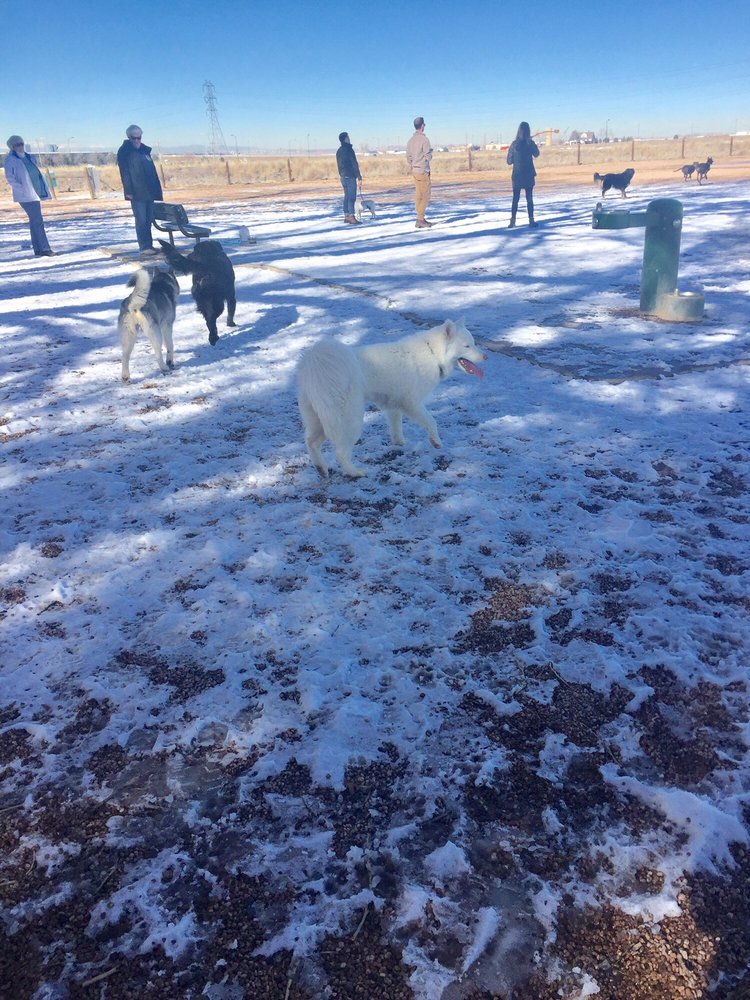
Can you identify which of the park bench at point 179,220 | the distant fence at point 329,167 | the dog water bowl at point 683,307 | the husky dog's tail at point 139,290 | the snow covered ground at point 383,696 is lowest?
the snow covered ground at point 383,696

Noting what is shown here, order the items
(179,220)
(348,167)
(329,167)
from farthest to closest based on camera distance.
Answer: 1. (329,167)
2. (348,167)
3. (179,220)

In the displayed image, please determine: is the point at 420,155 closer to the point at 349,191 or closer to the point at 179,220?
the point at 349,191

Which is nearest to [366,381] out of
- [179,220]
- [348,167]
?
[179,220]

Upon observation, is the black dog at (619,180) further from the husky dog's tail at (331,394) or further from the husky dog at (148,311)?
the husky dog's tail at (331,394)

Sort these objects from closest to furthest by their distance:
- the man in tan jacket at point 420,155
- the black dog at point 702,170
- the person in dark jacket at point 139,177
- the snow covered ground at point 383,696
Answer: the snow covered ground at point 383,696 → the person in dark jacket at point 139,177 → the man in tan jacket at point 420,155 → the black dog at point 702,170

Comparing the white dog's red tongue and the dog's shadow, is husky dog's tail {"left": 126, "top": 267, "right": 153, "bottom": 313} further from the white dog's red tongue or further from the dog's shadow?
the white dog's red tongue

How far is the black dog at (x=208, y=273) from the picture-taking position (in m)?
7.12

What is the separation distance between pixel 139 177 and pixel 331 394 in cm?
1004

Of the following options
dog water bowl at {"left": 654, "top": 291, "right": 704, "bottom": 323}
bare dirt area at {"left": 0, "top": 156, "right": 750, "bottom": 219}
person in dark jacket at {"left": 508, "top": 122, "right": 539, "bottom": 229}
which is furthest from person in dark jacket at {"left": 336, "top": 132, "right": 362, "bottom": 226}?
dog water bowl at {"left": 654, "top": 291, "right": 704, "bottom": 323}

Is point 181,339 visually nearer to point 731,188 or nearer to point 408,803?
point 408,803

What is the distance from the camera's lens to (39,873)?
1883mm

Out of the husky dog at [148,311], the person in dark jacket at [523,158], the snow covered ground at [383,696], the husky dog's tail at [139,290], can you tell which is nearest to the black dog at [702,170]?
the person in dark jacket at [523,158]

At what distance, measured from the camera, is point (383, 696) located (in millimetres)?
2490

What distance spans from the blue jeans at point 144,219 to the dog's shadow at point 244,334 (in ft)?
14.1
